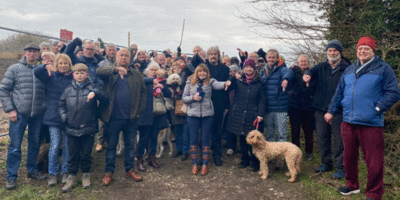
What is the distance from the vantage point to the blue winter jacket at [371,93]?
328cm

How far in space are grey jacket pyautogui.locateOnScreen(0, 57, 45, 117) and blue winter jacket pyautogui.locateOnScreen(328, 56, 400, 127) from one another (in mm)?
4869

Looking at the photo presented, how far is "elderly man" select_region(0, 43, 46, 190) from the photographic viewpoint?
401 centimetres

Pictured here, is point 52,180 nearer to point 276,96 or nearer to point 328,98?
point 276,96

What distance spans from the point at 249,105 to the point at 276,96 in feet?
1.77

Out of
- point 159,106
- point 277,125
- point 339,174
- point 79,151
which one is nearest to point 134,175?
point 79,151

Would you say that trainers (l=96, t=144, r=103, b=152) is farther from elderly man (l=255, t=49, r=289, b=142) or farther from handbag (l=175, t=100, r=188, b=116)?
elderly man (l=255, t=49, r=289, b=142)

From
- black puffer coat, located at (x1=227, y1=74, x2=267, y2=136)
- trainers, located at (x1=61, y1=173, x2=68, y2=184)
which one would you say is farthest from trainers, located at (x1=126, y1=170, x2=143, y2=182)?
black puffer coat, located at (x1=227, y1=74, x2=267, y2=136)

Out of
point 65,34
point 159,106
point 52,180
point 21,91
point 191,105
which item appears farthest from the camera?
point 65,34

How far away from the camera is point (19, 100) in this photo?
4.04 metres

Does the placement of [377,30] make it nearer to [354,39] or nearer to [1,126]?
[354,39]

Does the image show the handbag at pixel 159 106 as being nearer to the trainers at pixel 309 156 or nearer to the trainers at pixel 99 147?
the trainers at pixel 99 147

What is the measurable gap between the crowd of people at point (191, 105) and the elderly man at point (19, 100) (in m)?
0.01

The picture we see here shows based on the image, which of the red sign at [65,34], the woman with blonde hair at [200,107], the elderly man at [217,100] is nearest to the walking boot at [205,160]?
the woman with blonde hair at [200,107]

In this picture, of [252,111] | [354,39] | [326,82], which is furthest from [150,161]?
[354,39]
